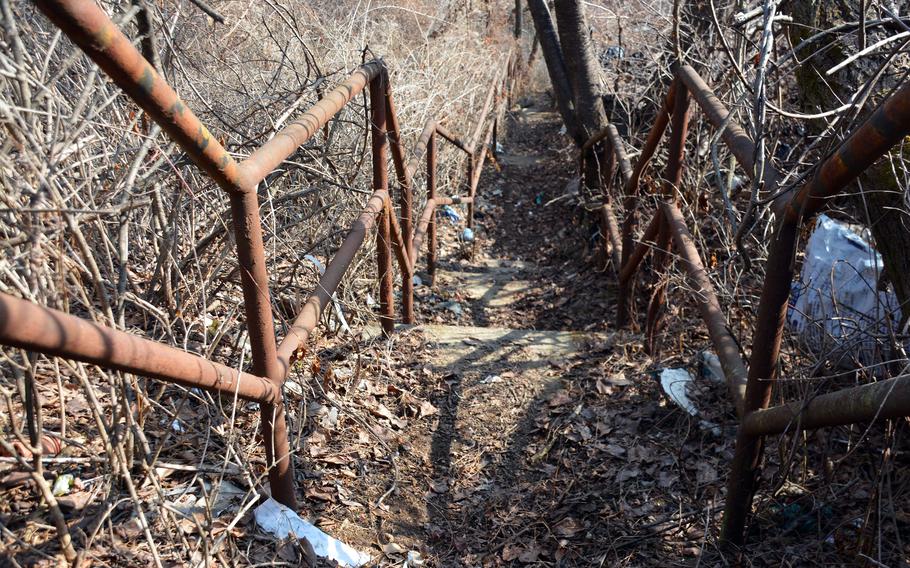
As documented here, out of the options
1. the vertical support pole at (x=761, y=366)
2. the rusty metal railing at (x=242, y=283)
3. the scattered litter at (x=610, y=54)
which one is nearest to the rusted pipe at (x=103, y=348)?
the rusty metal railing at (x=242, y=283)

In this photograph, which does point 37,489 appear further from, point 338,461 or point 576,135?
point 576,135

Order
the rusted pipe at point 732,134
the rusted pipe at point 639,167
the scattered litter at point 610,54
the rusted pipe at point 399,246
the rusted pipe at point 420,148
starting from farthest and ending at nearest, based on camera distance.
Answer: the scattered litter at point 610,54 < the rusted pipe at point 420,148 < the rusted pipe at point 399,246 < the rusted pipe at point 639,167 < the rusted pipe at point 732,134

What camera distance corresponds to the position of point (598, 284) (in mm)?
5160

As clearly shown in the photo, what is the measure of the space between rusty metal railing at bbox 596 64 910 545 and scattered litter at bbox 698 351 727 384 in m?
0.44

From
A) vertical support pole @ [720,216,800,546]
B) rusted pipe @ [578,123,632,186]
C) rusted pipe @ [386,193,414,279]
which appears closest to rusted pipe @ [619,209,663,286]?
rusted pipe @ [578,123,632,186]

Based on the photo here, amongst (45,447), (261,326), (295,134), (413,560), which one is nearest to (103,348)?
(261,326)

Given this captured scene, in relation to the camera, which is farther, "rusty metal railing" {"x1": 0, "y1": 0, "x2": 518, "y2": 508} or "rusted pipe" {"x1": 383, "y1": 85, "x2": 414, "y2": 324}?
"rusted pipe" {"x1": 383, "y1": 85, "x2": 414, "y2": 324}

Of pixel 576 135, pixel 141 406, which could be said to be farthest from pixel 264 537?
pixel 576 135

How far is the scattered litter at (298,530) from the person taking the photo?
1932 mm

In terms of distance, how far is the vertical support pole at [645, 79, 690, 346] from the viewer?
9.95 feet

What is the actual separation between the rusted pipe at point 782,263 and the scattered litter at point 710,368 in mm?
898

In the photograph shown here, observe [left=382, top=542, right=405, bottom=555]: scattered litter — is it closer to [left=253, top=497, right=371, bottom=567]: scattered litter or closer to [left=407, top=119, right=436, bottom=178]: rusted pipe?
[left=253, top=497, right=371, bottom=567]: scattered litter

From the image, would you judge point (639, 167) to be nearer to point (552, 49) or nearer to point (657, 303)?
point (657, 303)

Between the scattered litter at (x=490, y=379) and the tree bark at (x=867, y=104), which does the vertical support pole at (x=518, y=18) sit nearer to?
the scattered litter at (x=490, y=379)
